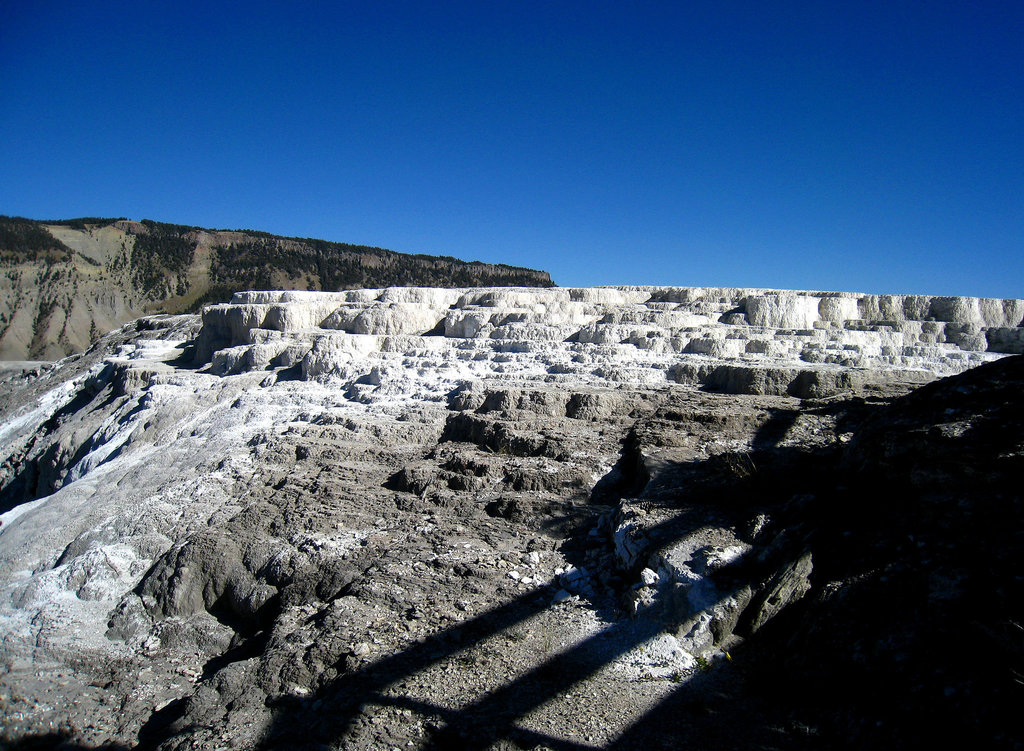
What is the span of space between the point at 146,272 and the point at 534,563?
58.7 m

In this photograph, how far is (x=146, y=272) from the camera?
52688 millimetres

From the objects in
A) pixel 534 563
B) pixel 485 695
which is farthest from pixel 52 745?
pixel 534 563

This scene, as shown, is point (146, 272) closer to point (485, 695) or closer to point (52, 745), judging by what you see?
point (52, 745)

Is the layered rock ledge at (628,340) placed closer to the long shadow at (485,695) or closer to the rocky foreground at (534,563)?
the rocky foreground at (534,563)

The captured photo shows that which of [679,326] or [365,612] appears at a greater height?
[679,326]

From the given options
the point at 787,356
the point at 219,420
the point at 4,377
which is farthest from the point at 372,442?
the point at 4,377

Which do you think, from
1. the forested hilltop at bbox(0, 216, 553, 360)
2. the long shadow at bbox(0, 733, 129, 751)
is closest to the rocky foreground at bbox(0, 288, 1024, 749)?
the long shadow at bbox(0, 733, 129, 751)

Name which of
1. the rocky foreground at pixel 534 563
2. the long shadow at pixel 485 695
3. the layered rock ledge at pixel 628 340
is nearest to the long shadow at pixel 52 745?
the rocky foreground at pixel 534 563

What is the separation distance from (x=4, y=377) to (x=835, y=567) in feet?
74.5

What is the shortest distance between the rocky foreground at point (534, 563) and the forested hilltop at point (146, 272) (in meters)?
37.7

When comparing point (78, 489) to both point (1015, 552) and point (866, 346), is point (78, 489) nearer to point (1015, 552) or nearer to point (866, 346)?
point (1015, 552)

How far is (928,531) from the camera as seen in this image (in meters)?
3.10

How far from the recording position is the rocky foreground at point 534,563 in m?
2.75

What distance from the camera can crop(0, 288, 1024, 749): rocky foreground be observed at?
9.02 ft
